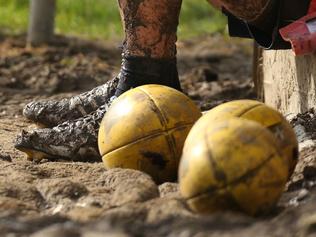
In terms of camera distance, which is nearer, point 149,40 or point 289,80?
point 149,40

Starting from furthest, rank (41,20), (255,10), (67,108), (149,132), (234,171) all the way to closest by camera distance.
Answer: (41,20)
(67,108)
(255,10)
(149,132)
(234,171)

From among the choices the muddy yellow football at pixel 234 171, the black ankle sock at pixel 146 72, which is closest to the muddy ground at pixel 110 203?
the muddy yellow football at pixel 234 171

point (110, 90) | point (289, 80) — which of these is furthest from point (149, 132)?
point (289, 80)

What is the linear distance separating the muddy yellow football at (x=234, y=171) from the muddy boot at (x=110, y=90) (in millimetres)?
1323

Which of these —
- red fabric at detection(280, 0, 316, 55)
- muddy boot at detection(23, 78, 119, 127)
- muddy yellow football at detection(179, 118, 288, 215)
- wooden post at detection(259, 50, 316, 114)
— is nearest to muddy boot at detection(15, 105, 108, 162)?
muddy boot at detection(23, 78, 119, 127)

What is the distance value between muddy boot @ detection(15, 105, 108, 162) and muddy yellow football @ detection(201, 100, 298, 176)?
1.10 meters

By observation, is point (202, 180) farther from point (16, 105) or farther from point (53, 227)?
point (16, 105)

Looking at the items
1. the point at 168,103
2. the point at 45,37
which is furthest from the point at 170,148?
the point at 45,37

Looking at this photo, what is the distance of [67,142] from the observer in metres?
4.14

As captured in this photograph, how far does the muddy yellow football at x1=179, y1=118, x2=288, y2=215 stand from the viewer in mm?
2754

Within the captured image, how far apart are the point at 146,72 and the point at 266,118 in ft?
3.68

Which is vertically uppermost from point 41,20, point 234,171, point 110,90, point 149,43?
point 149,43

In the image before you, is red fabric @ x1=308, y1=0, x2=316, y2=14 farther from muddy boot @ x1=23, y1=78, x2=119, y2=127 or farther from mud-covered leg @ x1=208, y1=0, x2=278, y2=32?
muddy boot @ x1=23, y1=78, x2=119, y2=127

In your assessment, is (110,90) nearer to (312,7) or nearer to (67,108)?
(67,108)
